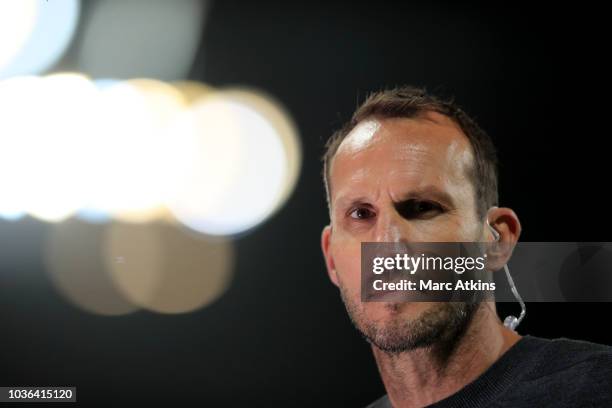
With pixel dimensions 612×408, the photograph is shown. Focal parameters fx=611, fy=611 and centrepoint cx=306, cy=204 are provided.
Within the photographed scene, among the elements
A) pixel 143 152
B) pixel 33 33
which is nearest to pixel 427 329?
pixel 143 152

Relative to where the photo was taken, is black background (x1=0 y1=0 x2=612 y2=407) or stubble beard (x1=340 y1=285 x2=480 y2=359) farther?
black background (x1=0 y1=0 x2=612 y2=407)

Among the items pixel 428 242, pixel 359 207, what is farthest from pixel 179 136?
pixel 428 242

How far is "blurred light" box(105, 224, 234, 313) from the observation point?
1420mm

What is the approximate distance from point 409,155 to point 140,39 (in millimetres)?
752

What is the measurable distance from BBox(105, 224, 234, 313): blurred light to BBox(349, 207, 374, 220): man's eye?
0.35 meters

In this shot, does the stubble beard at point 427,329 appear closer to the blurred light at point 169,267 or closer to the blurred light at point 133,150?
the blurred light at point 169,267

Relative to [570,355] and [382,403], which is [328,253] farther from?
[570,355]

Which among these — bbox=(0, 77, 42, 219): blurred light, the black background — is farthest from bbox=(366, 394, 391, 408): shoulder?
bbox=(0, 77, 42, 219): blurred light

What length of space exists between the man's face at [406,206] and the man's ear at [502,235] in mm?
63

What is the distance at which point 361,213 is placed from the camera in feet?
4.04

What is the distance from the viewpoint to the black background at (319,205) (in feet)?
4.58

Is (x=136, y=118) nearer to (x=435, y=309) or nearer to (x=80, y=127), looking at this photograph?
(x=80, y=127)

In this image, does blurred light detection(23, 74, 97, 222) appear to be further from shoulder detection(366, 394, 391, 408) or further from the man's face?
shoulder detection(366, 394, 391, 408)

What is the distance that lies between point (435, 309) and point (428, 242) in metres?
0.13
